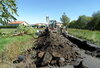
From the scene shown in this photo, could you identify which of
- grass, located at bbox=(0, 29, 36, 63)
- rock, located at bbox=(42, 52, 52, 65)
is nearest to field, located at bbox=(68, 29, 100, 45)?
rock, located at bbox=(42, 52, 52, 65)

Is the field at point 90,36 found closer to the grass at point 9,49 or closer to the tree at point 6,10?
the grass at point 9,49

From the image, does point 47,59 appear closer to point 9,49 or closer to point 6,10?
point 9,49

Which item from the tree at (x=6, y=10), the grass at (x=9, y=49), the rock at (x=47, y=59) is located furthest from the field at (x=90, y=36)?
the tree at (x=6, y=10)

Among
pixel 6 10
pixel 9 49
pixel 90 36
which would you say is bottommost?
pixel 90 36

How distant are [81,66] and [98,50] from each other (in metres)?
4.77

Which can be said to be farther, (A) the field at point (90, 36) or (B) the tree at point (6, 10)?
(A) the field at point (90, 36)

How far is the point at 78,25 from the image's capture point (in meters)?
81.2

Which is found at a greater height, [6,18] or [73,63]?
[6,18]

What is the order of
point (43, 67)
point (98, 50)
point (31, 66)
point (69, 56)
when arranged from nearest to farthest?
point (31, 66) < point (43, 67) < point (69, 56) < point (98, 50)

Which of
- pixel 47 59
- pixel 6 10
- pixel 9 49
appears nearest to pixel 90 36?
pixel 47 59

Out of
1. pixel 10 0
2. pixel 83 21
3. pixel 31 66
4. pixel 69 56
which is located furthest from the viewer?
pixel 83 21

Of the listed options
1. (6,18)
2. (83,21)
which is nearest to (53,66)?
(6,18)

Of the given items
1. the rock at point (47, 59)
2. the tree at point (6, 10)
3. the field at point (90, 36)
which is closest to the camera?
the tree at point (6, 10)

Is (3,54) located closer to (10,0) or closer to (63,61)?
(63,61)
